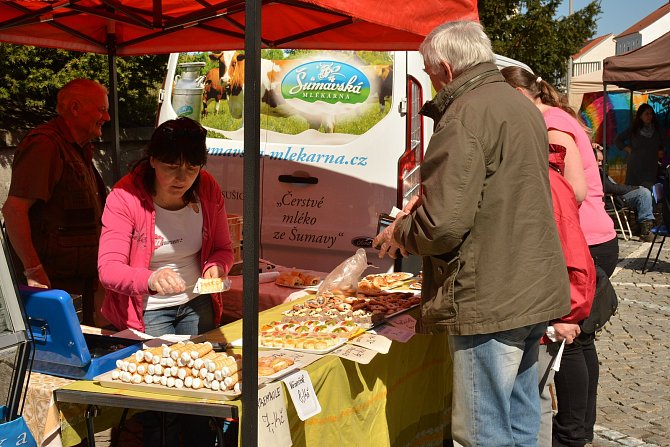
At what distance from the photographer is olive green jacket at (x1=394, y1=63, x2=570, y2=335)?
9.11ft

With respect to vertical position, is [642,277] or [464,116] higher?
[464,116]

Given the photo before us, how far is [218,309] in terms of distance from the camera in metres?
3.71

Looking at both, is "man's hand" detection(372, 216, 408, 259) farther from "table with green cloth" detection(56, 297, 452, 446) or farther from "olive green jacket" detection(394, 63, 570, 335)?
"table with green cloth" detection(56, 297, 452, 446)

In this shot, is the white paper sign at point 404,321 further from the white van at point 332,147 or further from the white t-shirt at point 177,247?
the white van at point 332,147

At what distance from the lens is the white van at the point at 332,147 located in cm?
505

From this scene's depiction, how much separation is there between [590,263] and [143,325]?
1896mm

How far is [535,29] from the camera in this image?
1344cm

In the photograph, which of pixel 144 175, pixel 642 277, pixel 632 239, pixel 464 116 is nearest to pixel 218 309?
pixel 144 175

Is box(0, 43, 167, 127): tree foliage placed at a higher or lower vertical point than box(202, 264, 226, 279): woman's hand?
higher

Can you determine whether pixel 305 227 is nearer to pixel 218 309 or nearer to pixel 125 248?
pixel 218 309

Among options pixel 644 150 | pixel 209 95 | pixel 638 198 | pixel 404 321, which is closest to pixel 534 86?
pixel 404 321

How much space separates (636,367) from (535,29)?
A: 28.1 ft

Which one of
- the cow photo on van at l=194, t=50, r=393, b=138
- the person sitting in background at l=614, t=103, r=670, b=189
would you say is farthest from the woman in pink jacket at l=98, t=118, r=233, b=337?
the person sitting in background at l=614, t=103, r=670, b=189

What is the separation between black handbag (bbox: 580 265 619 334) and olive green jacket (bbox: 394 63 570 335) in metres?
0.93
